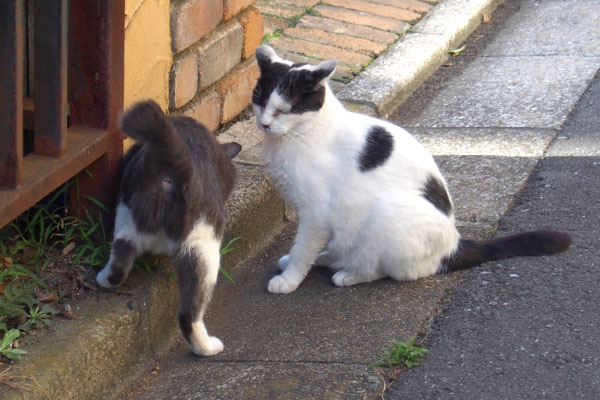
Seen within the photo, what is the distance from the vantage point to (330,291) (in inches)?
118

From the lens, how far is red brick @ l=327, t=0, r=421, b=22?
532 cm

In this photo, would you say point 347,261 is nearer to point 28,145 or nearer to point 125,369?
point 125,369

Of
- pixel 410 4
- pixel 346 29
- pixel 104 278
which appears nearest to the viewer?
pixel 104 278

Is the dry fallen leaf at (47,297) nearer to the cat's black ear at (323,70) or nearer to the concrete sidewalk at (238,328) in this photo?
the concrete sidewalk at (238,328)

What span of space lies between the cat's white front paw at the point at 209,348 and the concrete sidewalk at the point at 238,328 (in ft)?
0.08

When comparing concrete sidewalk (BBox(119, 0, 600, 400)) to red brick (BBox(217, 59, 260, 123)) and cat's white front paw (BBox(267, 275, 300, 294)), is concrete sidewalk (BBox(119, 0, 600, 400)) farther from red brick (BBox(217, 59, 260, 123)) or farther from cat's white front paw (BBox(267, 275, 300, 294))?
red brick (BBox(217, 59, 260, 123))

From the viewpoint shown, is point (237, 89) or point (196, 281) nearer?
point (196, 281)

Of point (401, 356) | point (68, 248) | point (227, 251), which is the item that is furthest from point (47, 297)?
point (401, 356)

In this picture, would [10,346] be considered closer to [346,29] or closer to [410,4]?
[346,29]

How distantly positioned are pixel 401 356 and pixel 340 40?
279 cm

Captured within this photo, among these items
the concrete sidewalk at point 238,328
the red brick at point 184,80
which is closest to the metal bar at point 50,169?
the concrete sidewalk at point 238,328

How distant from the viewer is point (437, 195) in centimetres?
302

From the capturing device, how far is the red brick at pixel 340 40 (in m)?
4.83

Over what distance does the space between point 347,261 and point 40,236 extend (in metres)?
1.05
